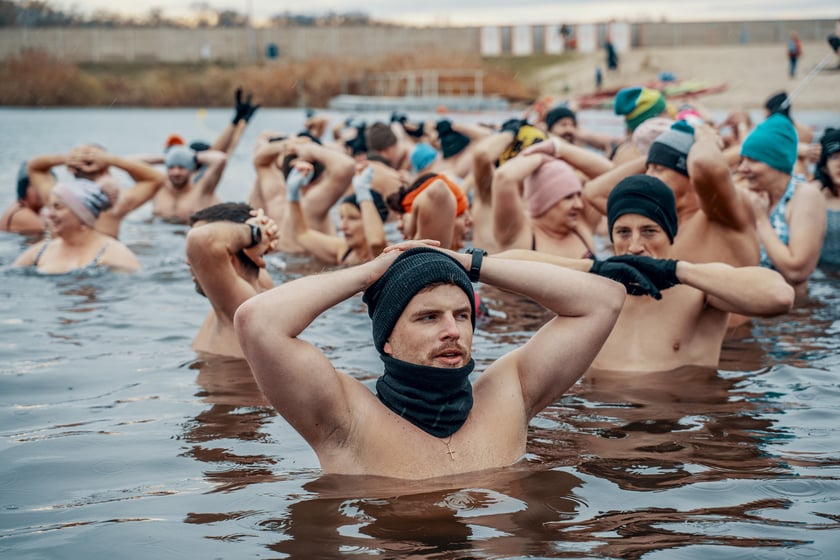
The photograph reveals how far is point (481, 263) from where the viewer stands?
4074 millimetres

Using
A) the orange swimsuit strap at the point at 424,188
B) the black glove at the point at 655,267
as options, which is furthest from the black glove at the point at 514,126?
the black glove at the point at 655,267

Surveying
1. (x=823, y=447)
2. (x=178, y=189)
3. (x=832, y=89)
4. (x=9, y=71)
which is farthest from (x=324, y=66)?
(x=823, y=447)

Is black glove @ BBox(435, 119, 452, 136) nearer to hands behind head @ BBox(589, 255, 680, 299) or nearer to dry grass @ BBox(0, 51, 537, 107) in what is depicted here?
hands behind head @ BBox(589, 255, 680, 299)

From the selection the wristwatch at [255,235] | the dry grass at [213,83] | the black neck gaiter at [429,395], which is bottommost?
the black neck gaiter at [429,395]

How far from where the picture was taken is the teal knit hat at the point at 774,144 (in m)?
7.65

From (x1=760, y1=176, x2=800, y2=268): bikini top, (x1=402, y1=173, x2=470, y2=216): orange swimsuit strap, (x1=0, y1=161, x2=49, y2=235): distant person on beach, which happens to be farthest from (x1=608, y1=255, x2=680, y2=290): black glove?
(x1=0, y1=161, x2=49, y2=235): distant person on beach

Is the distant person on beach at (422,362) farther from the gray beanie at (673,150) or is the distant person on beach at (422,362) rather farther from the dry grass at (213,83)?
the dry grass at (213,83)

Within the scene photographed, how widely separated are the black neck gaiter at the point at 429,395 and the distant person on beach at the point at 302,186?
5.08m

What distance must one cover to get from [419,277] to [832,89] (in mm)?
39578

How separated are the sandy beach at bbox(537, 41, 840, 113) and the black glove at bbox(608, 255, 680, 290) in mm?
37076

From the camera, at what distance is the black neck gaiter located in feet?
13.1

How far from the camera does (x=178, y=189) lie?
1355 centimetres

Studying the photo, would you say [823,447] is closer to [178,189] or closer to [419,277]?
[419,277]

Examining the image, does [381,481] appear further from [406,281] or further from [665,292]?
[665,292]
